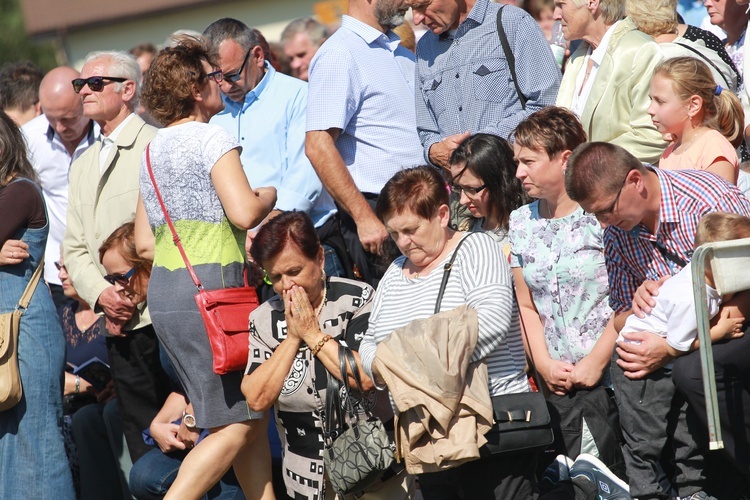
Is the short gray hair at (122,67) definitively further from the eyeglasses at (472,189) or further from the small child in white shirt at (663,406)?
the small child in white shirt at (663,406)

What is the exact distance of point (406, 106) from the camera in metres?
5.64

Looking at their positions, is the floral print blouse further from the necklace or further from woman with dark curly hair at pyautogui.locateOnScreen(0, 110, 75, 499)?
woman with dark curly hair at pyautogui.locateOnScreen(0, 110, 75, 499)

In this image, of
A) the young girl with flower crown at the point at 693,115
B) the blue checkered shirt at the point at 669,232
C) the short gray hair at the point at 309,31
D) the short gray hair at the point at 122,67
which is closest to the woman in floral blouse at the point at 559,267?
the blue checkered shirt at the point at 669,232

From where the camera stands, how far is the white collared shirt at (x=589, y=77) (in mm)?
5324

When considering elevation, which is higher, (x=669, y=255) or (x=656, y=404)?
(x=669, y=255)

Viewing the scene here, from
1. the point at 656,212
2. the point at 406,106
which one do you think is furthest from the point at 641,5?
the point at 656,212

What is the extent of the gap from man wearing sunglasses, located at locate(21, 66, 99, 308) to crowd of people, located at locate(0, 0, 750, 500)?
3.18 feet

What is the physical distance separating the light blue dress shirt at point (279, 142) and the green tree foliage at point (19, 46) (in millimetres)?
19444

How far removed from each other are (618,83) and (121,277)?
285 centimetres

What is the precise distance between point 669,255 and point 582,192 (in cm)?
50

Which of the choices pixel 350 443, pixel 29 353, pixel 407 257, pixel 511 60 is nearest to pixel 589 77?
pixel 511 60

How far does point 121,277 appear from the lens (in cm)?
543

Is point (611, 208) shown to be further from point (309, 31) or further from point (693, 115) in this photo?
point (309, 31)

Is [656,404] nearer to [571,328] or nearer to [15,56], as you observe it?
[571,328]
